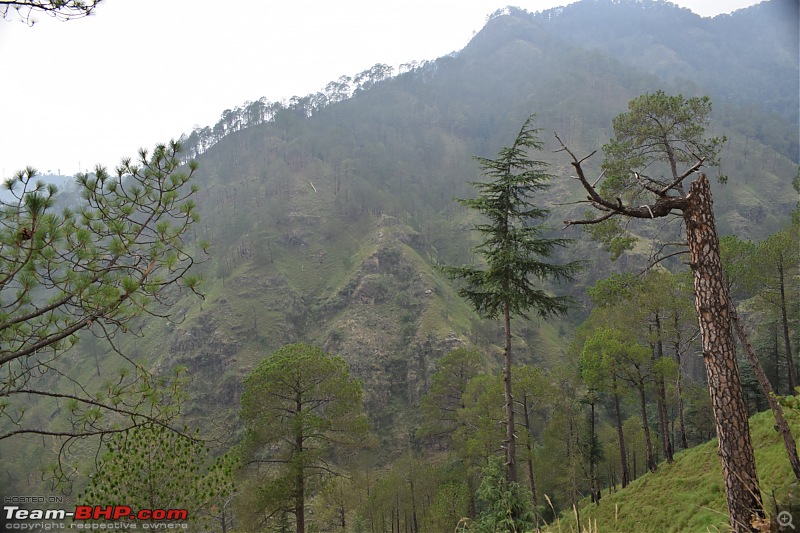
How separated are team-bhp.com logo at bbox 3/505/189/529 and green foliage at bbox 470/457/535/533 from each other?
6.51m

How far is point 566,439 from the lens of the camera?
21.1 metres

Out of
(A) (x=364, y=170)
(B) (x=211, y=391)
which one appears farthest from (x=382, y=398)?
(A) (x=364, y=170)

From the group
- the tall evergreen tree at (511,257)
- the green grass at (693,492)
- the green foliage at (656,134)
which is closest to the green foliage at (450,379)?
the green grass at (693,492)

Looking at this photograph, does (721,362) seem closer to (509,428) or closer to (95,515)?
(509,428)

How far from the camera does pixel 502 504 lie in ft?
26.1

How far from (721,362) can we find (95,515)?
34.9 ft

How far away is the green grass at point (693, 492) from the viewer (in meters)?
8.42

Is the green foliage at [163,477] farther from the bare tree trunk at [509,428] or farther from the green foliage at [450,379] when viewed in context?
the green foliage at [450,379]

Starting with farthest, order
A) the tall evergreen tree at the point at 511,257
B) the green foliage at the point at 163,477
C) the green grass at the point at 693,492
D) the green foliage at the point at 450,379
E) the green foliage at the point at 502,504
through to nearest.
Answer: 1. the green foliage at the point at 450,379
2. the tall evergreen tree at the point at 511,257
3. the green grass at the point at 693,492
4. the green foliage at the point at 163,477
5. the green foliage at the point at 502,504

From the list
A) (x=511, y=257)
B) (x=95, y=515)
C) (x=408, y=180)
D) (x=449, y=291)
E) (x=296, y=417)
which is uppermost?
(x=408, y=180)

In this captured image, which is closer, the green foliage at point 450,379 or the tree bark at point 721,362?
the tree bark at point 721,362

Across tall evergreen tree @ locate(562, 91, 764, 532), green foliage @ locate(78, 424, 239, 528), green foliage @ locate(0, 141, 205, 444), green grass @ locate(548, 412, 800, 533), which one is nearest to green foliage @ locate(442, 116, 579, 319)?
green grass @ locate(548, 412, 800, 533)

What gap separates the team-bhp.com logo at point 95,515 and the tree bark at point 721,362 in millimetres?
9567

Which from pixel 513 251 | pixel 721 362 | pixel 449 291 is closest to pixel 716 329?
pixel 721 362
